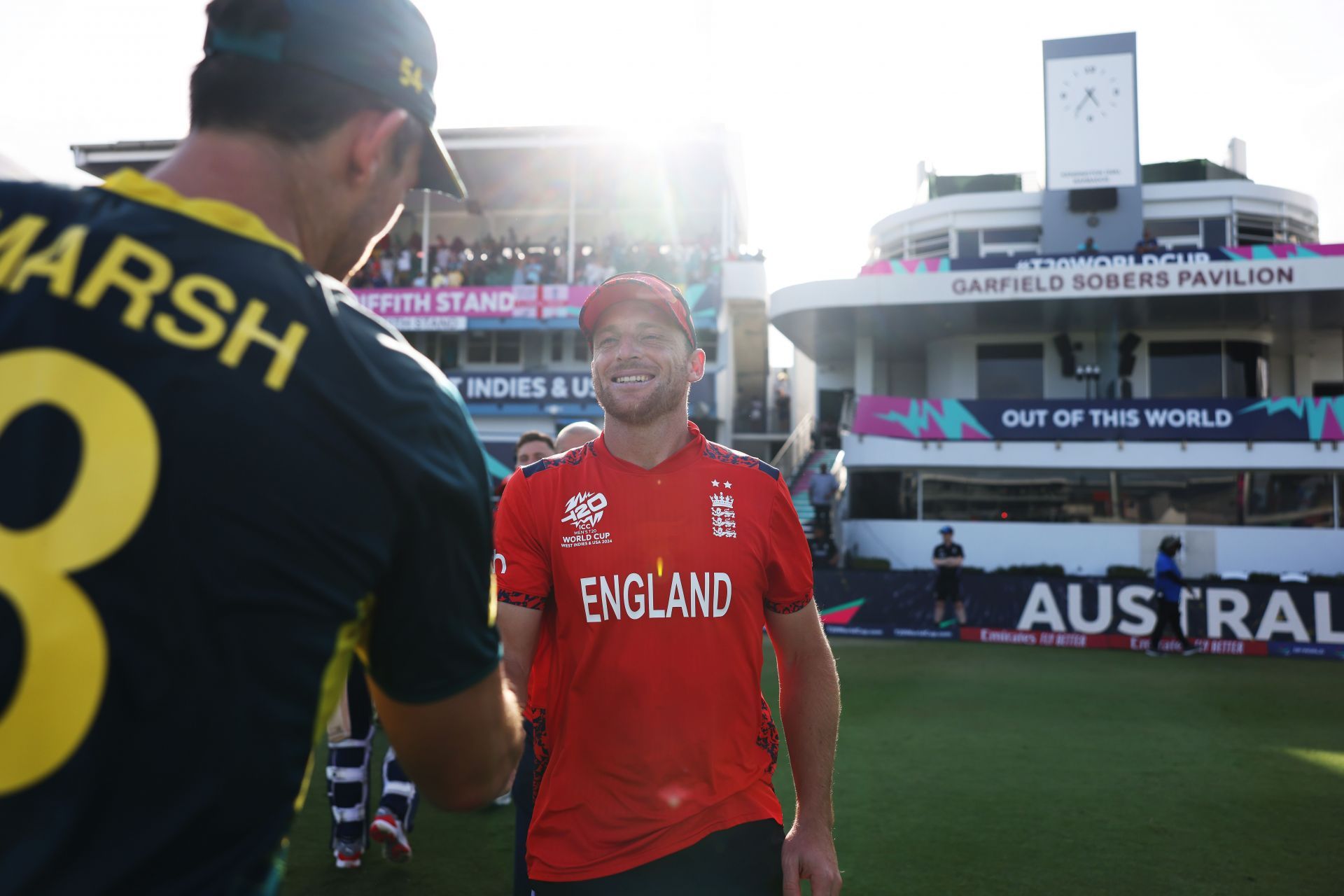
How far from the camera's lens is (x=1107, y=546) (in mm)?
22547

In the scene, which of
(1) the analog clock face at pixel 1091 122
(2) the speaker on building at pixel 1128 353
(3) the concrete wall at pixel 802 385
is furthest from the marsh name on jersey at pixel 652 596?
(3) the concrete wall at pixel 802 385

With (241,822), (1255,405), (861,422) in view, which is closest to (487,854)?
(241,822)

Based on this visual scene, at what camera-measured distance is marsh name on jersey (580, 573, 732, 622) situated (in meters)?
2.57

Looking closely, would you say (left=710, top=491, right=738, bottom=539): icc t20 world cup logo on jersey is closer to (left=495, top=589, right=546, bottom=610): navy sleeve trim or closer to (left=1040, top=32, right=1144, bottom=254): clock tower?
(left=495, top=589, right=546, bottom=610): navy sleeve trim

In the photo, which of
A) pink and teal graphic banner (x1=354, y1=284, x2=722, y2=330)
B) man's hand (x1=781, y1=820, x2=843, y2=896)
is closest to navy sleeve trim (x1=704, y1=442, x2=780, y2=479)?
man's hand (x1=781, y1=820, x2=843, y2=896)

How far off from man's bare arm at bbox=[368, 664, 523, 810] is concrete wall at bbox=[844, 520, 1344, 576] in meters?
22.7

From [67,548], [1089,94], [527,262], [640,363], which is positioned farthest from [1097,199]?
[67,548]

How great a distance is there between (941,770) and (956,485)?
17.5 metres

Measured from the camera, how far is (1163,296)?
23344mm

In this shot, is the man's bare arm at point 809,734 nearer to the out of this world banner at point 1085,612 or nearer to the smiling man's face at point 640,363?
the smiling man's face at point 640,363

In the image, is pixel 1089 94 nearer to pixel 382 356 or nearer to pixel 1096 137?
pixel 1096 137

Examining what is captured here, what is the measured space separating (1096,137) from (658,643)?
96.6 feet

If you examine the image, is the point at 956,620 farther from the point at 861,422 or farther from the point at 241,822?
the point at 241,822

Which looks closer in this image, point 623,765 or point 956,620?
point 623,765
